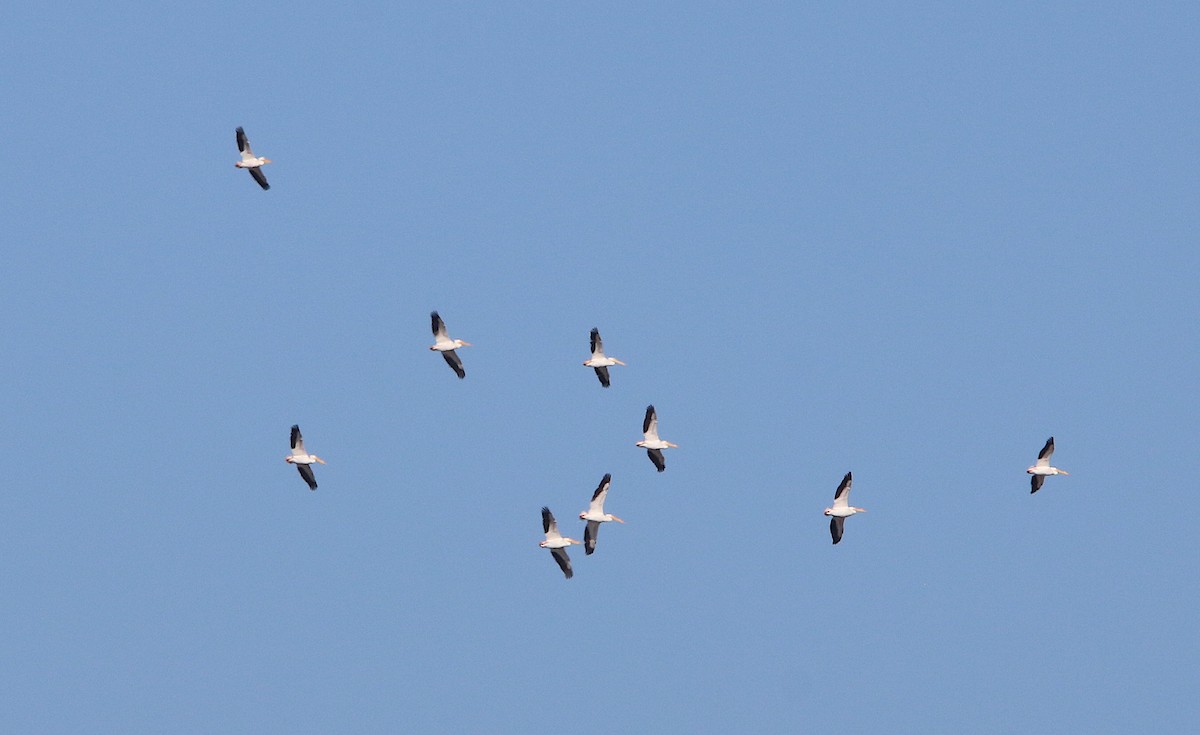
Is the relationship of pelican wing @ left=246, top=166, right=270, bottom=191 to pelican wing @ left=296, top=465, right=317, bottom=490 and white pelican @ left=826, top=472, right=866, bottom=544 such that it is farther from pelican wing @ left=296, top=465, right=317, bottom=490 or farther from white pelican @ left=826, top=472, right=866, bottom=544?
white pelican @ left=826, top=472, right=866, bottom=544

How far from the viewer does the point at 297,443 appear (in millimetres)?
76625

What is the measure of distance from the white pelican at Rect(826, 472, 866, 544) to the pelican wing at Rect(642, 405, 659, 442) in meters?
6.75

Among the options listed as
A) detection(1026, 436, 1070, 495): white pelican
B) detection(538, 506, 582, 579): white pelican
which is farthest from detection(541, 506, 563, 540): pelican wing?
detection(1026, 436, 1070, 495): white pelican

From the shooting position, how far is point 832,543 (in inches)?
2990

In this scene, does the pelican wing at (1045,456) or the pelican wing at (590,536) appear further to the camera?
the pelican wing at (1045,456)

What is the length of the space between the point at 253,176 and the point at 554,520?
1425 centimetres

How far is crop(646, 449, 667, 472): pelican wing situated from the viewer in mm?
80312

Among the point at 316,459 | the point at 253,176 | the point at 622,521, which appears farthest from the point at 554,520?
the point at 253,176

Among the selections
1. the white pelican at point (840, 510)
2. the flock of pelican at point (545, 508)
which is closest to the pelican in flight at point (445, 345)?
the flock of pelican at point (545, 508)

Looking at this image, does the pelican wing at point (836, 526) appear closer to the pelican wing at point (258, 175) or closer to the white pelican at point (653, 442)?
the white pelican at point (653, 442)

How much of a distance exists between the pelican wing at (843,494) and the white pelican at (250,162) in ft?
66.1

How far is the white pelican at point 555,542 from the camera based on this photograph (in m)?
75.8

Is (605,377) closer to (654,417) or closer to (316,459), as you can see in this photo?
(654,417)

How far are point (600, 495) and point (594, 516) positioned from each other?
2.23 feet
